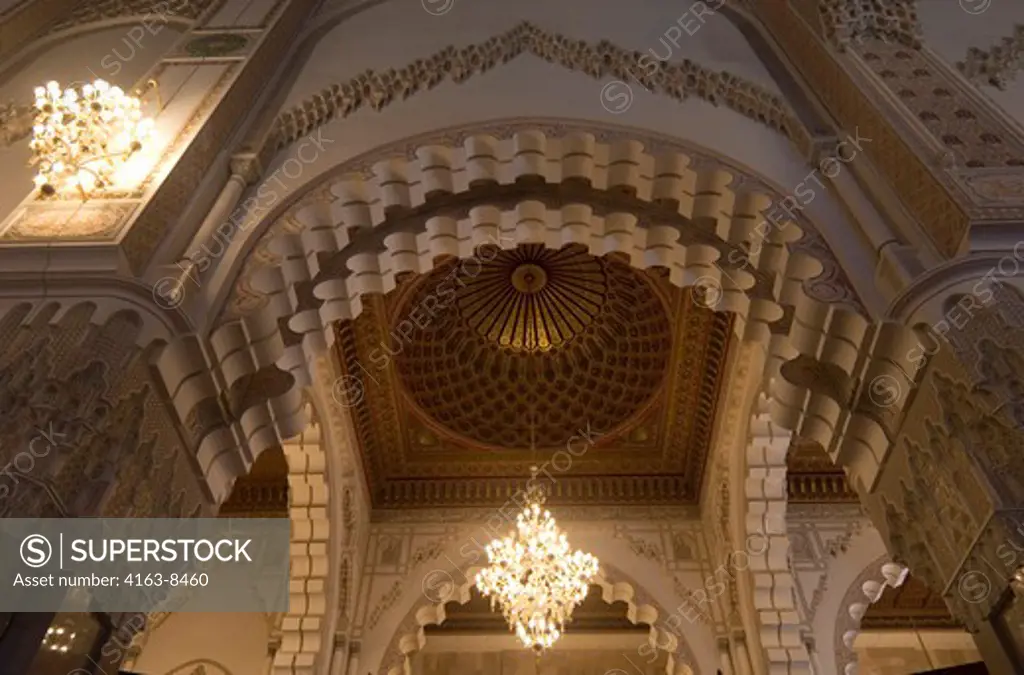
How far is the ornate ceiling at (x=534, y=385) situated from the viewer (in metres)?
7.73

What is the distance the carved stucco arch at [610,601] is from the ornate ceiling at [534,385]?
92cm

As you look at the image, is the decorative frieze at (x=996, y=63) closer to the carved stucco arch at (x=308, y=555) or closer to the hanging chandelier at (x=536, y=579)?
the hanging chandelier at (x=536, y=579)

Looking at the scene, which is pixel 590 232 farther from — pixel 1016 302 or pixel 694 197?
pixel 1016 302

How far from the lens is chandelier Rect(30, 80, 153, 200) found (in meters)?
3.82

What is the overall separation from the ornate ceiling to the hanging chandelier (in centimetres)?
166

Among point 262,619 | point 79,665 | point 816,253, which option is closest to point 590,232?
point 816,253

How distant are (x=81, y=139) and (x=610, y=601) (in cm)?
603

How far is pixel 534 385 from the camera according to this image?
8508 mm

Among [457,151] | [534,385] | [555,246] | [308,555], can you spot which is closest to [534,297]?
[534,385]

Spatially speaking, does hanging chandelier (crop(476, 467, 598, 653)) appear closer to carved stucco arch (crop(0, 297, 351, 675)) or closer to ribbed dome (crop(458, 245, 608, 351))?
carved stucco arch (crop(0, 297, 351, 675))

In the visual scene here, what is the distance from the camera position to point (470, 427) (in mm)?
8445

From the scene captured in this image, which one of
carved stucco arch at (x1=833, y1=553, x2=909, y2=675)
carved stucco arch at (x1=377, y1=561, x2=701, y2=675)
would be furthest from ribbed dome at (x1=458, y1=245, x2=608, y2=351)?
carved stucco arch at (x1=833, y1=553, x2=909, y2=675)

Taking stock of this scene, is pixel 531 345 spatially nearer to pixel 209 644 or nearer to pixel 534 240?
pixel 534 240

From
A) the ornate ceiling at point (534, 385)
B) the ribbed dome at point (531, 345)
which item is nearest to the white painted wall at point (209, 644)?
the ornate ceiling at point (534, 385)
